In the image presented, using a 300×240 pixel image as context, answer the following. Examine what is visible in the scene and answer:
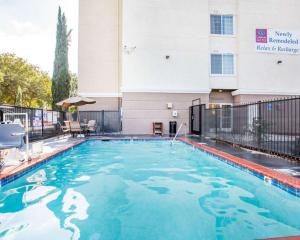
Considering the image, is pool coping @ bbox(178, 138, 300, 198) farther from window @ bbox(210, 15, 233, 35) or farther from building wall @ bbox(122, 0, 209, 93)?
window @ bbox(210, 15, 233, 35)

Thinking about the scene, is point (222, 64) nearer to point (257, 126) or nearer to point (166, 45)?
point (166, 45)

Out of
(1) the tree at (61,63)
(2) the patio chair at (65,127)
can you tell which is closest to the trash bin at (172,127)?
(2) the patio chair at (65,127)

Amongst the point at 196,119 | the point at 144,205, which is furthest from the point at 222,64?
the point at 144,205

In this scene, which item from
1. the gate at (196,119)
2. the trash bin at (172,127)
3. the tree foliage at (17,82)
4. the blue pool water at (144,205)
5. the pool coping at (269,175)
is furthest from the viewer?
the tree foliage at (17,82)

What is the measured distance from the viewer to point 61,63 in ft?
65.4

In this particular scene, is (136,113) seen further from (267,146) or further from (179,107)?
(267,146)

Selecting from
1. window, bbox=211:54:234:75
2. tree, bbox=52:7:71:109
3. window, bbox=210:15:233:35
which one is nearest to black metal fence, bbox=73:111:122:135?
tree, bbox=52:7:71:109

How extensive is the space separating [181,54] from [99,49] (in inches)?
200

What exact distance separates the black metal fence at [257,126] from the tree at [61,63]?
12.4 m

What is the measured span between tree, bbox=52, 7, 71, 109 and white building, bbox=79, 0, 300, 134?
510 cm

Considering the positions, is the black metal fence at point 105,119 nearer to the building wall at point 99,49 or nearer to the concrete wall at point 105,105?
the concrete wall at point 105,105

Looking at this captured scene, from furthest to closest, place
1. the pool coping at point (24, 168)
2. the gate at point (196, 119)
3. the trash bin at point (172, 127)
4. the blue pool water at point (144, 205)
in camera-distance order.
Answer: the trash bin at point (172, 127), the gate at point (196, 119), the pool coping at point (24, 168), the blue pool water at point (144, 205)

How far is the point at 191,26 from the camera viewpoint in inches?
569

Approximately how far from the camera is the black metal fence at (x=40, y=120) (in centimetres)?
901
